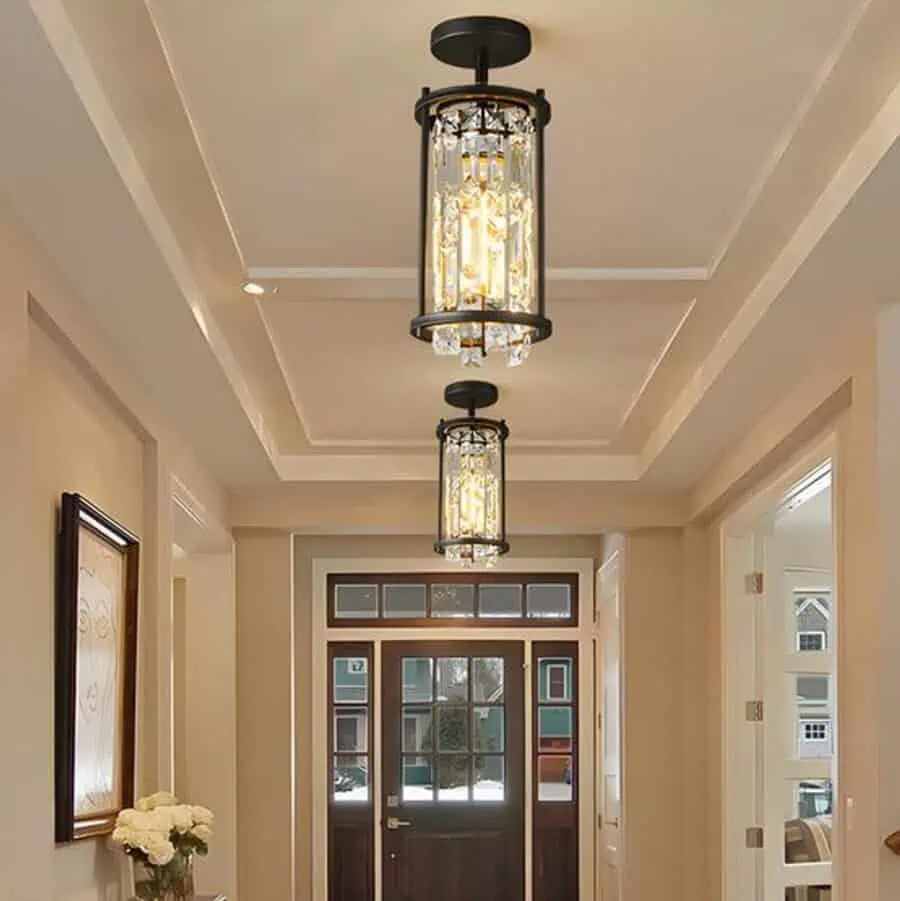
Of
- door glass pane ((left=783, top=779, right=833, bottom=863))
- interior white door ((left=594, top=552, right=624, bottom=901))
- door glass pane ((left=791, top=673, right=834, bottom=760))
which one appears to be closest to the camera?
door glass pane ((left=783, top=779, right=833, bottom=863))

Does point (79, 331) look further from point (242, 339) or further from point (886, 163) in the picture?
point (886, 163)

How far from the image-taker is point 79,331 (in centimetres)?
413

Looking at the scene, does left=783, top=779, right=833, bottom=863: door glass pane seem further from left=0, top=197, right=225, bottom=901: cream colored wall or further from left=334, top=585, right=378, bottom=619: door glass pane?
left=0, top=197, right=225, bottom=901: cream colored wall

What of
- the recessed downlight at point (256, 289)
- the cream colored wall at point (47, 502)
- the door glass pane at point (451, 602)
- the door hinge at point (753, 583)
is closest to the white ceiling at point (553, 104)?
the recessed downlight at point (256, 289)

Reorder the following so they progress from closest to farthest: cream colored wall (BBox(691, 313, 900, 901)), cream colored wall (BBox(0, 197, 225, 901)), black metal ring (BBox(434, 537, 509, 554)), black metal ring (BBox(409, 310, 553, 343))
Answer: black metal ring (BBox(409, 310, 553, 343)) → cream colored wall (BBox(0, 197, 225, 901)) → cream colored wall (BBox(691, 313, 900, 901)) → black metal ring (BBox(434, 537, 509, 554))

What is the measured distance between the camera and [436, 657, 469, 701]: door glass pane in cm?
938

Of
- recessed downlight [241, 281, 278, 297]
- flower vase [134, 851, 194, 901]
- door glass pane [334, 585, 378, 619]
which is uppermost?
recessed downlight [241, 281, 278, 297]

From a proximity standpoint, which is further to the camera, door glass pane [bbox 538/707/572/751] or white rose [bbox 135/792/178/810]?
door glass pane [bbox 538/707/572/751]

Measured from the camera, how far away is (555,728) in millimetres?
9383

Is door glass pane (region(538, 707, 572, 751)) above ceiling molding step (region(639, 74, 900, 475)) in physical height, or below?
below

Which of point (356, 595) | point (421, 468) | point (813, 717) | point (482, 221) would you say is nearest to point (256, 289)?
point (482, 221)

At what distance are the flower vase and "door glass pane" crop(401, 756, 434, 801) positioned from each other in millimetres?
4521

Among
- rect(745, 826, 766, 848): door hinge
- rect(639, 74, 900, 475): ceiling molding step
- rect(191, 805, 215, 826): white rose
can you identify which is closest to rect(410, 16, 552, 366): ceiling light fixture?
rect(639, 74, 900, 475): ceiling molding step

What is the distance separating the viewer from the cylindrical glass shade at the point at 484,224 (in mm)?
2514
